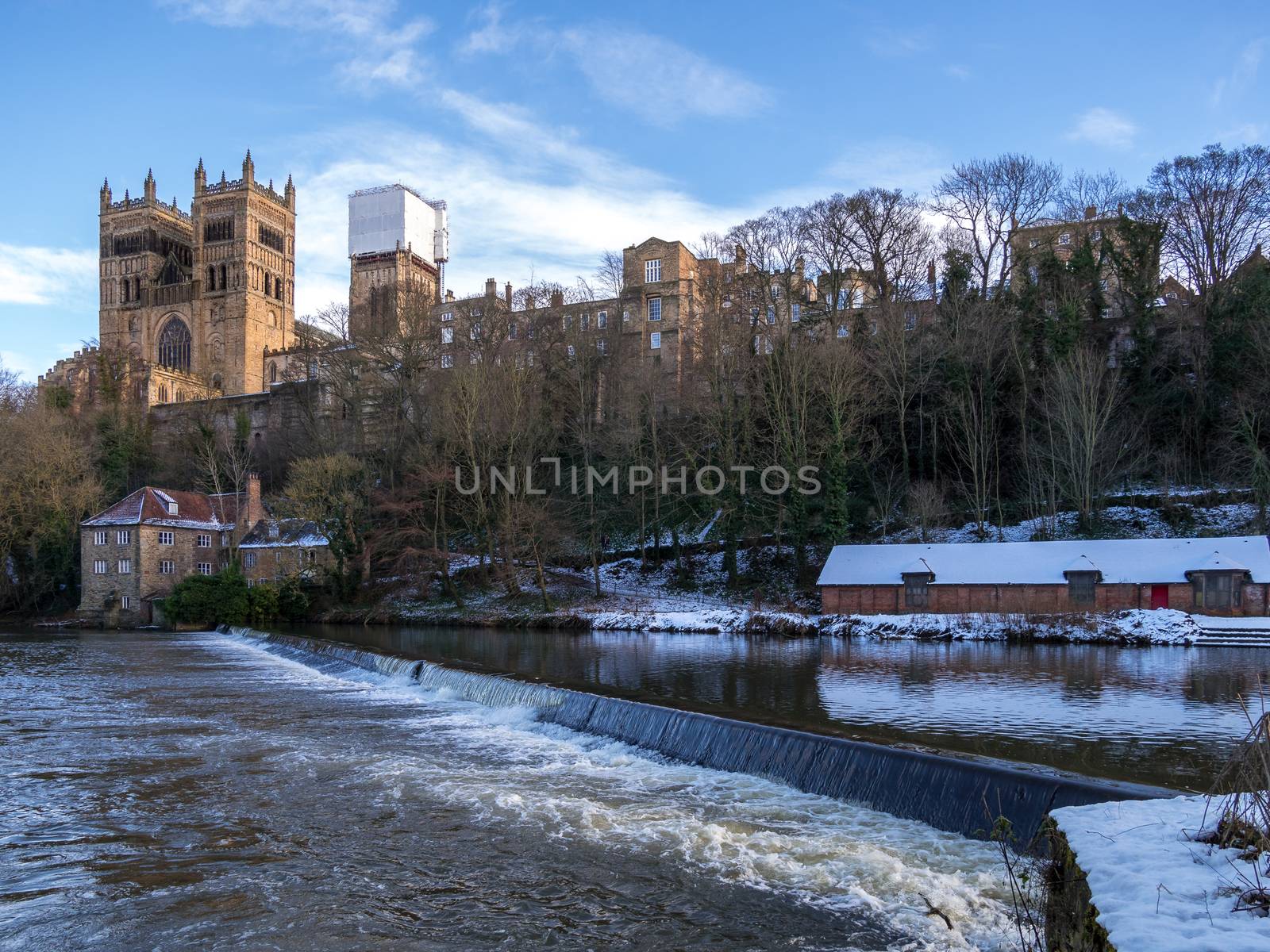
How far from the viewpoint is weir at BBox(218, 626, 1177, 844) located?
29.7ft

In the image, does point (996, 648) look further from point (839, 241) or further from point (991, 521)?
point (839, 241)

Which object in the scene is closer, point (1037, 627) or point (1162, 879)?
point (1162, 879)

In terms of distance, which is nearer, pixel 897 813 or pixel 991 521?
pixel 897 813

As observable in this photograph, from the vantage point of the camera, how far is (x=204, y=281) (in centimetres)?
10106

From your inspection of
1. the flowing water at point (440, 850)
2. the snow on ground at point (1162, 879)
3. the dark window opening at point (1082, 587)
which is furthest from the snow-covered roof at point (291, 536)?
the snow on ground at point (1162, 879)

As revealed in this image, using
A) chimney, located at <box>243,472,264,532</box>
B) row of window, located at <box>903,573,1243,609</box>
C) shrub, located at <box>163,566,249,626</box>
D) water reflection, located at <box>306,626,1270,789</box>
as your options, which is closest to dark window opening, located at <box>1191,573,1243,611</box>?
row of window, located at <box>903,573,1243,609</box>

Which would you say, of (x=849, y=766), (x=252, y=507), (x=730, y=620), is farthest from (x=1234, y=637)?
(x=252, y=507)

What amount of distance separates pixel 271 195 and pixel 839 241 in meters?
76.9

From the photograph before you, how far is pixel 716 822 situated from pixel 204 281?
105229 mm

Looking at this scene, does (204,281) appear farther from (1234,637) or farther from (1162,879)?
(1162,879)

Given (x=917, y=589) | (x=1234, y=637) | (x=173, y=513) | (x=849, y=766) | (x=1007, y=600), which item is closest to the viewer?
(x=849, y=766)

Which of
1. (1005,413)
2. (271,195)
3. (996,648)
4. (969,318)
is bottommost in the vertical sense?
(996,648)

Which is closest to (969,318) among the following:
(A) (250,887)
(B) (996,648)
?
(B) (996,648)

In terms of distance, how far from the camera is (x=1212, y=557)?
3222 centimetres
